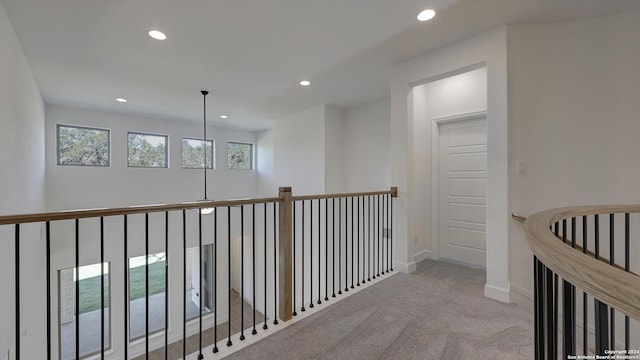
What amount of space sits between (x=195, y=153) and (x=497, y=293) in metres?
6.52

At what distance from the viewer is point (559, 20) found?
2.40 m

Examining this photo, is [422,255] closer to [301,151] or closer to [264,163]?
[301,151]

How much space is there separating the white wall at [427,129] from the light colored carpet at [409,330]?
1110mm

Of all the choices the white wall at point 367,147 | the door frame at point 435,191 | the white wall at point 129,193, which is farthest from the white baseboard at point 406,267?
the white wall at point 129,193

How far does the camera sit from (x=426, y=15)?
2.33 meters

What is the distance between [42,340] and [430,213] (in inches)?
265

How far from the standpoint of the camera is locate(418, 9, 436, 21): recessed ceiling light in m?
2.28

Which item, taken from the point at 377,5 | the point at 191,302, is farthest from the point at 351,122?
the point at 191,302

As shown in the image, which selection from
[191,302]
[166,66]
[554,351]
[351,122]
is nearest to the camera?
[554,351]

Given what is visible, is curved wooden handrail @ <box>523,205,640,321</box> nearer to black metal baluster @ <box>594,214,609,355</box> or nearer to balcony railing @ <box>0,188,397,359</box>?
black metal baluster @ <box>594,214,609,355</box>

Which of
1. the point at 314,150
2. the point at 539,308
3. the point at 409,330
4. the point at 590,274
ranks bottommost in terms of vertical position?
the point at 409,330

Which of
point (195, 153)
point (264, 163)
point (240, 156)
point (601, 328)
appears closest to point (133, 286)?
point (195, 153)

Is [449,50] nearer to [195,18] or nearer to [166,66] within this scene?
[195,18]

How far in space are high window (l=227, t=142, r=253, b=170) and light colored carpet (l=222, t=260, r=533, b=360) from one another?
18.2 ft
